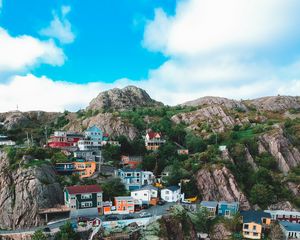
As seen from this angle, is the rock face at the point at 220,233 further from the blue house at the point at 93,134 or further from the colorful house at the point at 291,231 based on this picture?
the blue house at the point at 93,134

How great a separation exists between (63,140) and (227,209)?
45099 mm

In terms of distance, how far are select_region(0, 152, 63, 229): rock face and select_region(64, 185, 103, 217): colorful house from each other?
11.2 ft

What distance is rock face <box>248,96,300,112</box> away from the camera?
151 meters

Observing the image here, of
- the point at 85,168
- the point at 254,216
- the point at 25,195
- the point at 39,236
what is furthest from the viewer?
the point at 85,168

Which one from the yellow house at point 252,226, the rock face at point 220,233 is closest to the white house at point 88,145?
the rock face at point 220,233

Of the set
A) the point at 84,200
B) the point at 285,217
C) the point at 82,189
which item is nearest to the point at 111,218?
the point at 84,200

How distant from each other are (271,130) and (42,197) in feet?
218

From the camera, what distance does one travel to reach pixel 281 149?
79.0 m

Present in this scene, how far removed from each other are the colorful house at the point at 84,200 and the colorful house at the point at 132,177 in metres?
9.28

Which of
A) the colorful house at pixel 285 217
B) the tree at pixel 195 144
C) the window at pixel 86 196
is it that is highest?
the tree at pixel 195 144

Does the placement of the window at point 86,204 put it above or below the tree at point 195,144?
below

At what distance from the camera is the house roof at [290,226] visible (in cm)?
4725

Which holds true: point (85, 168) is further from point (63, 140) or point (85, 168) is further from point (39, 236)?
point (39, 236)

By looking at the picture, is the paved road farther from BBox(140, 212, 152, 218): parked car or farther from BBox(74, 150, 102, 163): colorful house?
BBox(74, 150, 102, 163): colorful house
